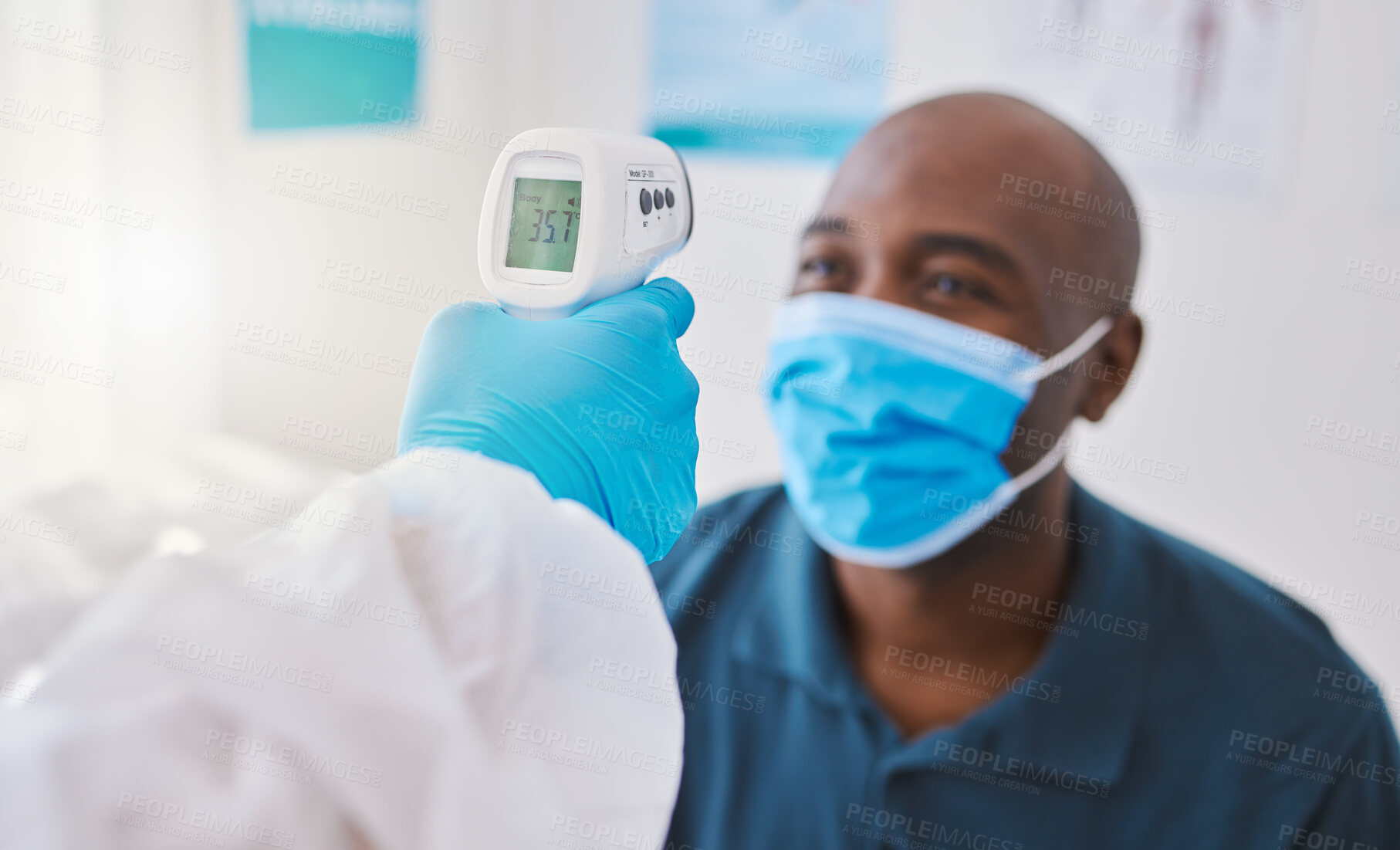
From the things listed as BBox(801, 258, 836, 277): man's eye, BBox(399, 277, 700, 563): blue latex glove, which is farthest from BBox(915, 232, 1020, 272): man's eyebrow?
BBox(399, 277, 700, 563): blue latex glove

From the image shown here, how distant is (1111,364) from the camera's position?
1278 mm

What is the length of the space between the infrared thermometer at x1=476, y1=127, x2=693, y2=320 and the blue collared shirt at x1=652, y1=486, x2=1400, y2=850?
0.64 m

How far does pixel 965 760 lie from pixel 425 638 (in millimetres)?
841

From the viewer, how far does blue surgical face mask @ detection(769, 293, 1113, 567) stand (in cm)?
113

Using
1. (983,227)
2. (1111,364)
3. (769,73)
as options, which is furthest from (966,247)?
(769,73)

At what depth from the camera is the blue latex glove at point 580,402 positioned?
26.1 inches

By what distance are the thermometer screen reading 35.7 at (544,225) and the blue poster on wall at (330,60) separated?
66.8 inches

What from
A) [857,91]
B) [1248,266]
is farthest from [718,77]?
[1248,266]

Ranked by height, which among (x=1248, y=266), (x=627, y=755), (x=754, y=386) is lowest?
(x=754, y=386)

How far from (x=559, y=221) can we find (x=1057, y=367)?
70 centimetres

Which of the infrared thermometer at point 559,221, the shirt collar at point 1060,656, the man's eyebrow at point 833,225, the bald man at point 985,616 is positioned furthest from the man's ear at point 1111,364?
the infrared thermometer at point 559,221

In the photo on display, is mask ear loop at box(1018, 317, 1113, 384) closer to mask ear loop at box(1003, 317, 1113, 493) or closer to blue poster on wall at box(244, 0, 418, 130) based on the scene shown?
mask ear loop at box(1003, 317, 1113, 493)

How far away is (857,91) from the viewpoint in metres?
2.10

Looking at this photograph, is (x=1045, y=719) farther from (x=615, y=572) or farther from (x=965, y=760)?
(x=615, y=572)
